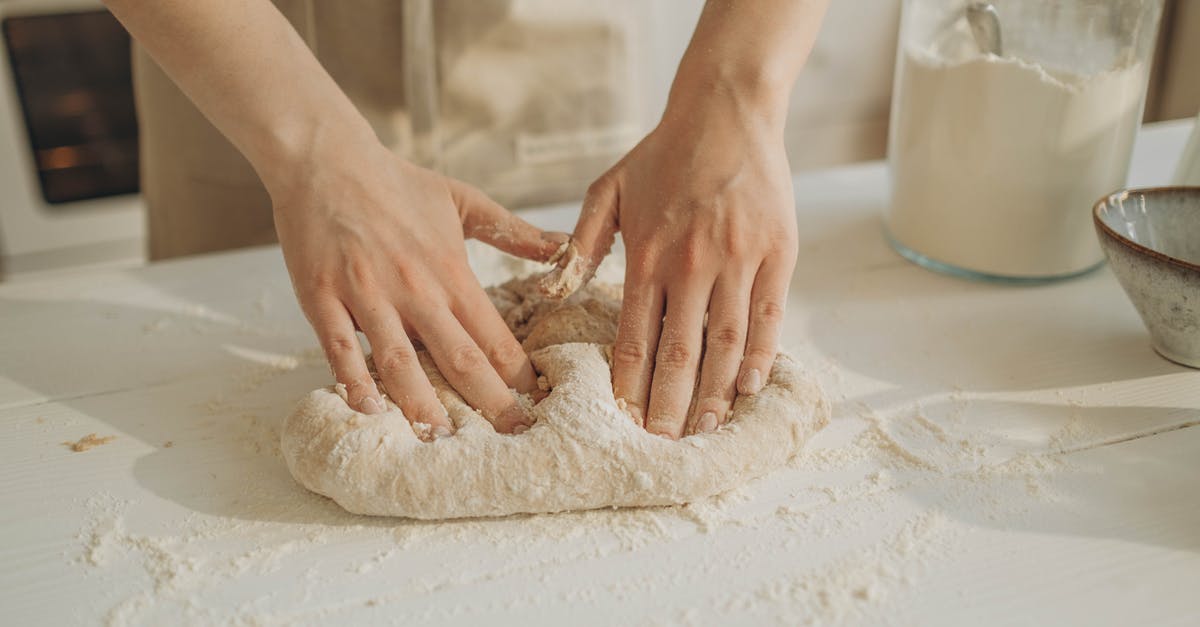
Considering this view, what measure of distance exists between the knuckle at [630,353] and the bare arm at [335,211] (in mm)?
99

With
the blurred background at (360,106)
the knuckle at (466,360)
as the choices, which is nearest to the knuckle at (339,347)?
the knuckle at (466,360)

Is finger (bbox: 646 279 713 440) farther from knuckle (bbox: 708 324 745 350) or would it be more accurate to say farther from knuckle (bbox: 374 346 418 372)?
knuckle (bbox: 374 346 418 372)

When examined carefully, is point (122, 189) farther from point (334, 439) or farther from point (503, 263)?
point (334, 439)

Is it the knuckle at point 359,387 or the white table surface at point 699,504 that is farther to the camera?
the knuckle at point 359,387

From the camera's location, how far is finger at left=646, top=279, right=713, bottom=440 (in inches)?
37.1

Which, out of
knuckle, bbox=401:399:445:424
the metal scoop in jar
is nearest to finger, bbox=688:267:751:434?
knuckle, bbox=401:399:445:424

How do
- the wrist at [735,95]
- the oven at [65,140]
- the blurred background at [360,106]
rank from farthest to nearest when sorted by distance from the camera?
the oven at [65,140]
the blurred background at [360,106]
the wrist at [735,95]

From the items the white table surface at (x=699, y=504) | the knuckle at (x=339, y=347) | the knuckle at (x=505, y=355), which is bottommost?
the white table surface at (x=699, y=504)

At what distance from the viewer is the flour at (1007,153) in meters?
1.15

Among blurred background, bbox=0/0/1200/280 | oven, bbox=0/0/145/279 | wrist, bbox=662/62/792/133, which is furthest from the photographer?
oven, bbox=0/0/145/279

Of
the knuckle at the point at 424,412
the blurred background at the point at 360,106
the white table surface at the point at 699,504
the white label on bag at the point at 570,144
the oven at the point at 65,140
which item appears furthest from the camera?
the oven at the point at 65,140

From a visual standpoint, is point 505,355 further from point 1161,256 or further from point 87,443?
point 1161,256

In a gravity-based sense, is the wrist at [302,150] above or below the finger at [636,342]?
above

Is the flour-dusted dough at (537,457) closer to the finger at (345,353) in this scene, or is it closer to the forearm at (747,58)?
the finger at (345,353)
